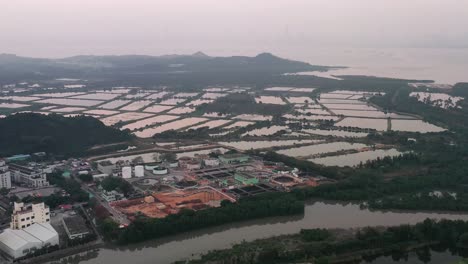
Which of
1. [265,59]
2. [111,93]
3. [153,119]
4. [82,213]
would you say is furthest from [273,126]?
[265,59]

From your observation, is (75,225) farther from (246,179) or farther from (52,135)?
(52,135)

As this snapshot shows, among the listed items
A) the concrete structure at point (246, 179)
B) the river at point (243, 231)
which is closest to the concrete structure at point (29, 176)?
the river at point (243, 231)

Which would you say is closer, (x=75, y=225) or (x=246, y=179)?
(x=75, y=225)

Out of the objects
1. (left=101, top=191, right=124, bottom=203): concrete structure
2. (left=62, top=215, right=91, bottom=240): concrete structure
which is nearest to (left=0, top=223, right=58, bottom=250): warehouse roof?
(left=62, top=215, right=91, bottom=240): concrete structure

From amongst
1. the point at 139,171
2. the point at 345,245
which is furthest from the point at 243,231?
the point at 139,171

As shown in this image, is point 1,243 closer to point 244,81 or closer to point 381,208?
point 381,208
